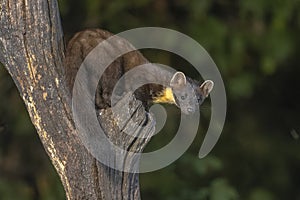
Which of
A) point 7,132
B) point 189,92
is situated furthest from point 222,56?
point 189,92

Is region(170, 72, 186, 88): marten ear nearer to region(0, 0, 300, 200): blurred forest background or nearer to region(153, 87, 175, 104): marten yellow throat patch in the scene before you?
region(153, 87, 175, 104): marten yellow throat patch

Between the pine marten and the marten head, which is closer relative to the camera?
the pine marten

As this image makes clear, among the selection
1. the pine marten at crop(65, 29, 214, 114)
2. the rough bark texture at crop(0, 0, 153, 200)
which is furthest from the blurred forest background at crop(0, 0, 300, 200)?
the rough bark texture at crop(0, 0, 153, 200)

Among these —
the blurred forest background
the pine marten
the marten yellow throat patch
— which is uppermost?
the pine marten

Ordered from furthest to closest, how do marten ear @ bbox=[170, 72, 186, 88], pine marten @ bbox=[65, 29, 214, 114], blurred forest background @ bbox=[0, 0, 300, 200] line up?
blurred forest background @ bbox=[0, 0, 300, 200] → marten ear @ bbox=[170, 72, 186, 88] → pine marten @ bbox=[65, 29, 214, 114]

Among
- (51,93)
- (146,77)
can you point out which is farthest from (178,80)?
(51,93)

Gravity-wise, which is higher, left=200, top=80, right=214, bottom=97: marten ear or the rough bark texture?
the rough bark texture

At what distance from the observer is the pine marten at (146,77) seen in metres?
3.75

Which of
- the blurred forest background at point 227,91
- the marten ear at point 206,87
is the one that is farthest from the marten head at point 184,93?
the blurred forest background at point 227,91

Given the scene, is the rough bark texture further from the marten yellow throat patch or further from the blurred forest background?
the blurred forest background

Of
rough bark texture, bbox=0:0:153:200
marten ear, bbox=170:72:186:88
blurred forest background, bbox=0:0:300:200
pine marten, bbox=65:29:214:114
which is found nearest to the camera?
rough bark texture, bbox=0:0:153:200

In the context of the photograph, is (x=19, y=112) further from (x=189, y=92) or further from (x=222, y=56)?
(x=189, y=92)

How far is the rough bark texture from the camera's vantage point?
11.1 feet

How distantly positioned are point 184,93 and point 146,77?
0.21 m
